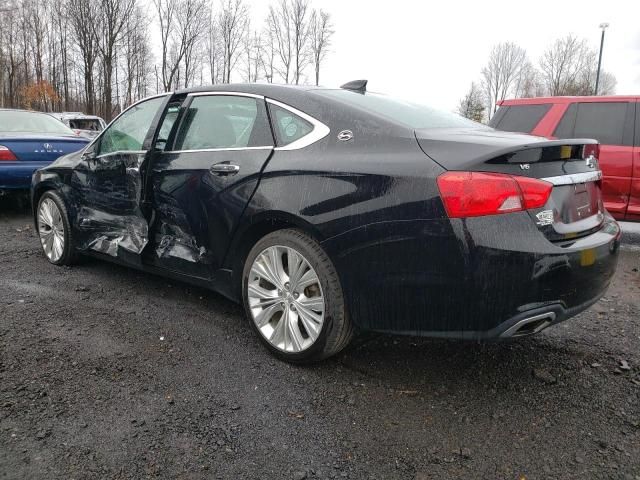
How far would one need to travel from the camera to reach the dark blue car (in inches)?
248

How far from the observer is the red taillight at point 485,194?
6.80ft

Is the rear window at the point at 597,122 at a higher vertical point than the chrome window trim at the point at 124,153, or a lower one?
higher

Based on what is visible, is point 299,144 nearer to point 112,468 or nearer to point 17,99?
point 112,468

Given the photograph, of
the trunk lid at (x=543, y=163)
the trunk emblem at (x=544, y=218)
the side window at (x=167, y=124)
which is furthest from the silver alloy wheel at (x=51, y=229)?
the trunk emblem at (x=544, y=218)

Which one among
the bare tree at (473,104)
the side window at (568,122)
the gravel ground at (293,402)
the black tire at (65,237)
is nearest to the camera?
the gravel ground at (293,402)

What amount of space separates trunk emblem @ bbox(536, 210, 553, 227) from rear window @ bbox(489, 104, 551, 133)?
4344mm

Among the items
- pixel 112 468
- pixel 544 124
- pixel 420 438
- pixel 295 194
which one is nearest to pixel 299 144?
pixel 295 194

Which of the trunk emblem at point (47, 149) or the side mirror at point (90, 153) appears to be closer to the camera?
the side mirror at point (90, 153)

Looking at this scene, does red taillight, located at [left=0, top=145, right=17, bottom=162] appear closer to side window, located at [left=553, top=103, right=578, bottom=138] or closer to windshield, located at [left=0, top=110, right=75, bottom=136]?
windshield, located at [left=0, top=110, right=75, bottom=136]

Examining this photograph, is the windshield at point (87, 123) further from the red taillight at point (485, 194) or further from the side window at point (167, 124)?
the red taillight at point (485, 194)

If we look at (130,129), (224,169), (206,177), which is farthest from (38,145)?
(224,169)

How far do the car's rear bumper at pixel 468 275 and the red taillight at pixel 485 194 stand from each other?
1.7 inches

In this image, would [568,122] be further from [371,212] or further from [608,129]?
[371,212]

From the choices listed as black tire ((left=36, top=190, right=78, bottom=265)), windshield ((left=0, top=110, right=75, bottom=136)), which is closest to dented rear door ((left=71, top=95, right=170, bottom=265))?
black tire ((left=36, top=190, right=78, bottom=265))
